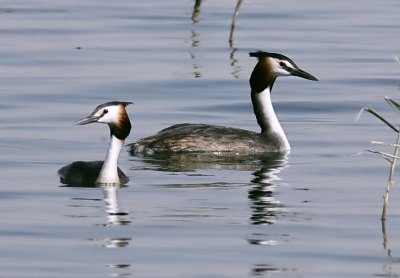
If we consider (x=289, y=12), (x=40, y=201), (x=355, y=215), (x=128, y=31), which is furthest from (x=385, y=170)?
(x=289, y=12)

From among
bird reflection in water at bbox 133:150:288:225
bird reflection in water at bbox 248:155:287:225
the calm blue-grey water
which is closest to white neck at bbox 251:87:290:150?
the calm blue-grey water

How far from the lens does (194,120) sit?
64.0 feet

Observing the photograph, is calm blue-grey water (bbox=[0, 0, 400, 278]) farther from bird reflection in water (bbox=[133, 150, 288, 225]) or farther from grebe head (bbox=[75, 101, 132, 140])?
grebe head (bbox=[75, 101, 132, 140])

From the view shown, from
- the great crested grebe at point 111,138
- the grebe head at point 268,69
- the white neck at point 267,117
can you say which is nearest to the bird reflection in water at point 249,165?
the white neck at point 267,117

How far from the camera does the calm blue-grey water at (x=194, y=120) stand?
12.0 m

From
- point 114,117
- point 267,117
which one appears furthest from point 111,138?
point 267,117

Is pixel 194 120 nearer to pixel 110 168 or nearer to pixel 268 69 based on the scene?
pixel 268 69

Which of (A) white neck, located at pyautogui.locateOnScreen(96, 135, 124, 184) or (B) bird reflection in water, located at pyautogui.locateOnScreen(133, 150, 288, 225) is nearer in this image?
(B) bird reflection in water, located at pyautogui.locateOnScreen(133, 150, 288, 225)

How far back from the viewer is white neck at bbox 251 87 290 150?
59.1ft

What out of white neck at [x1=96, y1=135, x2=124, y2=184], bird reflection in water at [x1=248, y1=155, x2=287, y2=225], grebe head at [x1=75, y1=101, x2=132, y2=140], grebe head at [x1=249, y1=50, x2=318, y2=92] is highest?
grebe head at [x1=249, y1=50, x2=318, y2=92]

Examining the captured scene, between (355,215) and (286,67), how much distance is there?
528 centimetres

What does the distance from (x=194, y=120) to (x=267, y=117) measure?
1362mm

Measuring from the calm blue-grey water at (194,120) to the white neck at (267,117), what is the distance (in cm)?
23

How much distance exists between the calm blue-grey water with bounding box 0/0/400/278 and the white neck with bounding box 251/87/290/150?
0.23 metres
